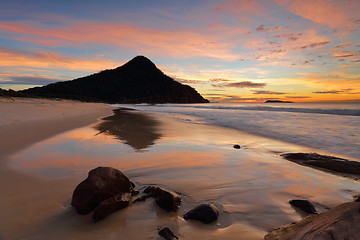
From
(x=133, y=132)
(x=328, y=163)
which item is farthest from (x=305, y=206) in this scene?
(x=133, y=132)

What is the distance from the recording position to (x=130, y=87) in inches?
5413

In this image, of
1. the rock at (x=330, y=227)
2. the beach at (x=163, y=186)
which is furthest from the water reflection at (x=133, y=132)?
the rock at (x=330, y=227)

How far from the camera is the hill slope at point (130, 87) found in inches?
4875

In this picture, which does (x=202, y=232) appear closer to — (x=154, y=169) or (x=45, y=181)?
(x=154, y=169)

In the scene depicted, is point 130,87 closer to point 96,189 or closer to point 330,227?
point 96,189

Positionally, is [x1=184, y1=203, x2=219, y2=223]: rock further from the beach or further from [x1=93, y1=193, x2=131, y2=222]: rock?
[x1=93, y1=193, x2=131, y2=222]: rock

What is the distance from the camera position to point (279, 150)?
17.8ft

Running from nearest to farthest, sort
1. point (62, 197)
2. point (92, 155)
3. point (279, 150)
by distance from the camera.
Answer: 1. point (62, 197)
2. point (92, 155)
3. point (279, 150)

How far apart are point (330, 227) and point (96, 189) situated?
2.05m

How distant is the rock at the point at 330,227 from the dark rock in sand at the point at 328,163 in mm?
2852

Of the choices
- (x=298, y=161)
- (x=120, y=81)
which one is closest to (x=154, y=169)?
(x=298, y=161)

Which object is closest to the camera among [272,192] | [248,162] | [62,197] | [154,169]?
[62,197]

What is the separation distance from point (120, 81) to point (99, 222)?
487ft

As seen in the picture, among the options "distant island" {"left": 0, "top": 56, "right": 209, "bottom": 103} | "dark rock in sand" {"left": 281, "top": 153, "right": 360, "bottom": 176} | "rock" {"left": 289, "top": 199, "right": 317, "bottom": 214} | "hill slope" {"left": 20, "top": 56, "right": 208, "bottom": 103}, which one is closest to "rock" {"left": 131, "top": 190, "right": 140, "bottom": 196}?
"rock" {"left": 289, "top": 199, "right": 317, "bottom": 214}
